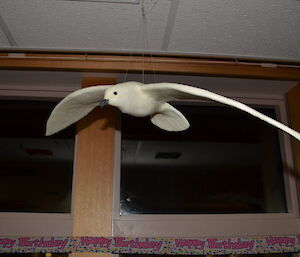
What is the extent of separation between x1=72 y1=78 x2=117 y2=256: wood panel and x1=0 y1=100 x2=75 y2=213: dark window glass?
0.16 m

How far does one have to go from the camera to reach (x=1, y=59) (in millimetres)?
1731

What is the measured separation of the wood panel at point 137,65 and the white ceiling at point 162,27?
81 millimetres

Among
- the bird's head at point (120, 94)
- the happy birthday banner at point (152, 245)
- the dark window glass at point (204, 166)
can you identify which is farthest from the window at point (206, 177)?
the bird's head at point (120, 94)

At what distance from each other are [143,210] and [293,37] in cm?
118

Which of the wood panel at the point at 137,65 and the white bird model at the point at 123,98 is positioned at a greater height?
the wood panel at the point at 137,65

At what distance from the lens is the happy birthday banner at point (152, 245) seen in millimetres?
1527

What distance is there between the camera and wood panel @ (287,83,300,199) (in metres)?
1.87

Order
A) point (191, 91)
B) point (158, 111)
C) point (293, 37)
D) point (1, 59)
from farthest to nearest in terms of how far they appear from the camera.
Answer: point (1, 59) < point (293, 37) < point (158, 111) < point (191, 91)

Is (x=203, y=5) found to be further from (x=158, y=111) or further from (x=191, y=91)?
(x=191, y=91)

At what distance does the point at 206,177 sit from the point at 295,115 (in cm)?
65

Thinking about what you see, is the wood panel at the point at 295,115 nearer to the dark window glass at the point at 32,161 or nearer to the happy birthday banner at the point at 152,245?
the happy birthday banner at the point at 152,245

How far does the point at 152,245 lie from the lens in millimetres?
1569

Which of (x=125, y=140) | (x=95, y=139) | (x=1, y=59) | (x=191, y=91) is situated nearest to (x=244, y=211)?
(x=125, y=140)

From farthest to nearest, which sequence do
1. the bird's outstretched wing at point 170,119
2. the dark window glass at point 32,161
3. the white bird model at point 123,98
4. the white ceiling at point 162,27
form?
the dark window glass at point 32,161, the white ceiling at point 162,27, the bird's outstretched wing at point 170,119, the white bird model at point 123,98
